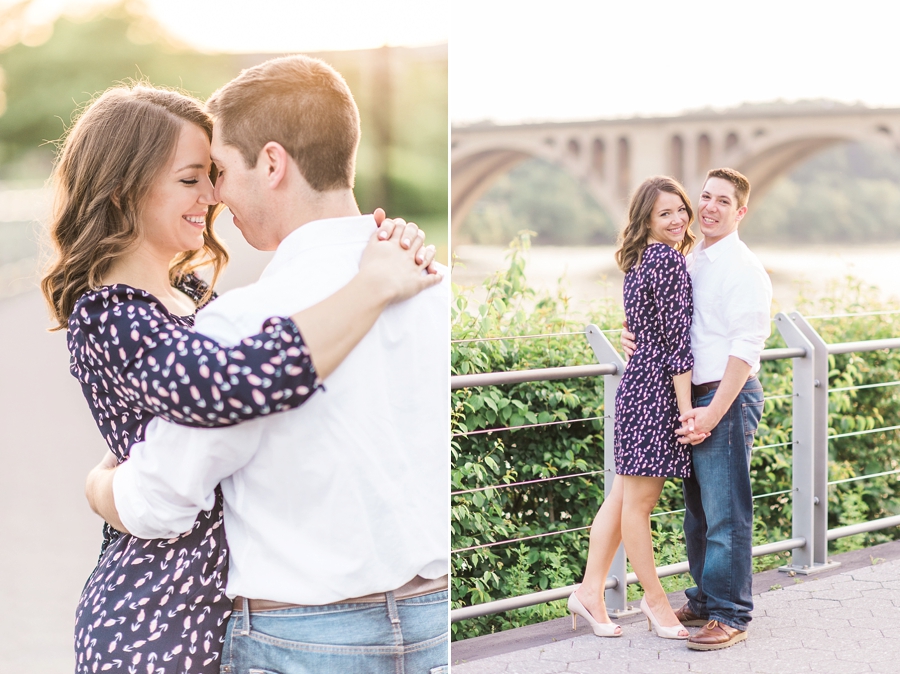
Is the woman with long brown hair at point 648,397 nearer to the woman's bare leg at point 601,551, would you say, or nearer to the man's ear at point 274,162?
the woman's bare leg at point 601,551

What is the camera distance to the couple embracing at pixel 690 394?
281 cm

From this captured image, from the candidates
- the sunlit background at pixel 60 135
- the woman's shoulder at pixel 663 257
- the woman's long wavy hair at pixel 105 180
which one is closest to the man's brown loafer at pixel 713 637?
the woman's shoulder at pixel 663 257

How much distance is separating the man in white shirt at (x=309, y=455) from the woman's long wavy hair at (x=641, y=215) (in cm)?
180

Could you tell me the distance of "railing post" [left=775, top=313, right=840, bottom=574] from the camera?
11.9ft

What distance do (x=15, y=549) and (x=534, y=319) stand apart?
3.76 meters

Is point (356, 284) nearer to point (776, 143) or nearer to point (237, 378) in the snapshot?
point (237, 378)

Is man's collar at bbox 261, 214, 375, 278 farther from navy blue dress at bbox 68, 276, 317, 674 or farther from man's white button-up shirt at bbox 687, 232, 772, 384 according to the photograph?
man's white button-up shirt at bbox 687, 232, 772, 384

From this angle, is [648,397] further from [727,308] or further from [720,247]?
[720,247]

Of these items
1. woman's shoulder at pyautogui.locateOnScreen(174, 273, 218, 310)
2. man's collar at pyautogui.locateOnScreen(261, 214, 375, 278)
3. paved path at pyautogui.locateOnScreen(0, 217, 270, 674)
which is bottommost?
paved path at pyautogui.locateOnScreen(0, 217, 270, 674)

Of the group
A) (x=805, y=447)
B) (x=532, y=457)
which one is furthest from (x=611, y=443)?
(x=805, y=447)

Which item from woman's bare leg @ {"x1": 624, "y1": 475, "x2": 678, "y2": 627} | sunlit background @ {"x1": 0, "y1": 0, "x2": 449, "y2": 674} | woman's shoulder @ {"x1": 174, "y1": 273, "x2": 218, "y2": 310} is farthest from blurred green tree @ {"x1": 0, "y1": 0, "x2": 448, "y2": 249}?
woman's shoulder @ {"x1": 174, "y1": 273, "x2": 218, "y2": 310}

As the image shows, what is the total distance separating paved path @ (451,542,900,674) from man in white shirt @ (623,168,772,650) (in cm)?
10

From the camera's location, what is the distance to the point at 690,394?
286 cm

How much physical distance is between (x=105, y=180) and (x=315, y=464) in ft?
1.67
